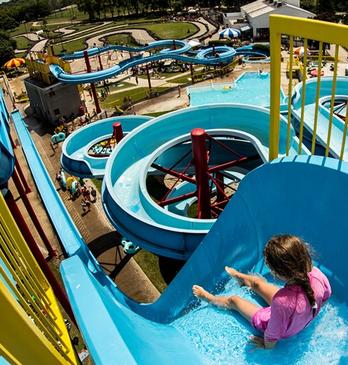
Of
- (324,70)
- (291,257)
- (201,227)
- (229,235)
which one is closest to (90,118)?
(324,70)

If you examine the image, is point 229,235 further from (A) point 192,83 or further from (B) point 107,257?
(A) point 192,83

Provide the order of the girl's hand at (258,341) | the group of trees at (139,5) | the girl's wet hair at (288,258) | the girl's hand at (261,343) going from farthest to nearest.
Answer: the group of trees at (139,5) → the girl's hand at (258,341) → the girl's hand at (261,343) → the girl's wet hair at (288,258)

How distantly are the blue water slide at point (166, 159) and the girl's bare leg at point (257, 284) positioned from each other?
4097mm

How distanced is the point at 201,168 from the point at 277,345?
7672mm

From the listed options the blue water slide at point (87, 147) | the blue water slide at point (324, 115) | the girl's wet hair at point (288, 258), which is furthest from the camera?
the blue water slide at point (87, 147)

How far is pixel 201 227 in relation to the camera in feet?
33.1

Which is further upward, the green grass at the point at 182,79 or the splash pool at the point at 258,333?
the splash pool at the point at 258,333

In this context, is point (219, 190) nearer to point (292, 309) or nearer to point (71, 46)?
point (292, 309)

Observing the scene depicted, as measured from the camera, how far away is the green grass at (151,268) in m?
13.6

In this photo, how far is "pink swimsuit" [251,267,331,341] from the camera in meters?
3.94

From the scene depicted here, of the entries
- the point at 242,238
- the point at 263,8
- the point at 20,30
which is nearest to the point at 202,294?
the point at 242,238

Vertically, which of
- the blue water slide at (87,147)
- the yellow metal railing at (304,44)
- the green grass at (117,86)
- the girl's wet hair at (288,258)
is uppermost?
the yellow metal railing at (304,44)

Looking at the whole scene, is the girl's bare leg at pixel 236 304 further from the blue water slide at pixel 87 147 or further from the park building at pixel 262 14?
the park building at pixel 262 14

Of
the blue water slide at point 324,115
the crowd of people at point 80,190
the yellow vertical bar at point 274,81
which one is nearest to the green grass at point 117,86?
the crowd of people at point 80,190
